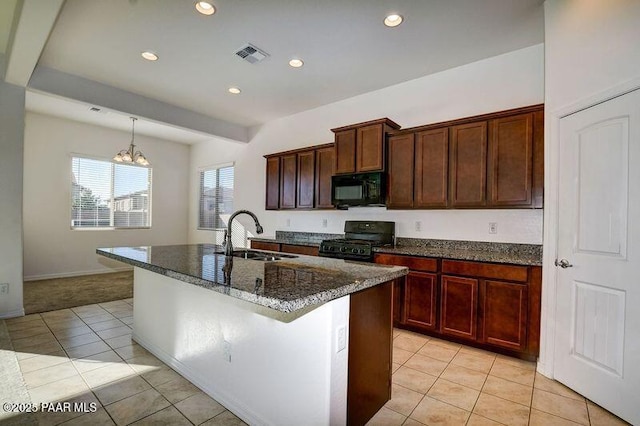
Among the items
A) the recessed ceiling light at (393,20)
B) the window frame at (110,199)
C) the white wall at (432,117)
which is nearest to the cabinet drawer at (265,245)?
the white wall at (432,117)

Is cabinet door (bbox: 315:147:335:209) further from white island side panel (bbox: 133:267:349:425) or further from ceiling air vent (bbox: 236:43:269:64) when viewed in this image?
white island side panel (bbox: 133:267:349:425)

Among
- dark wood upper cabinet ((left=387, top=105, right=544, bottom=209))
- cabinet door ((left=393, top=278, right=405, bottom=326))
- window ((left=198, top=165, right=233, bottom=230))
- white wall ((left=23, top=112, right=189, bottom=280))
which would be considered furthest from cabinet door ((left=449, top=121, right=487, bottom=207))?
white wall ((left=23, top=112, right=189, bottom=280))

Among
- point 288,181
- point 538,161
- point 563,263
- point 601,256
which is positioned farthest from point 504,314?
point 288,181

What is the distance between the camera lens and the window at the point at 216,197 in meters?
6.60

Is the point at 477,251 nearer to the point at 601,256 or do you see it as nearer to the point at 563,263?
the point at 563,263

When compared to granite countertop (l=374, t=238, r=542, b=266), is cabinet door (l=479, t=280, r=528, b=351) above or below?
below

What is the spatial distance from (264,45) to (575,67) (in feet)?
8.71

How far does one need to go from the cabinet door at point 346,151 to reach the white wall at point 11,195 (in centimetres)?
376

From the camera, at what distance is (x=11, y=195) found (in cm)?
350

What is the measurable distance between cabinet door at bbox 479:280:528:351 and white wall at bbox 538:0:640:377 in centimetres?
17

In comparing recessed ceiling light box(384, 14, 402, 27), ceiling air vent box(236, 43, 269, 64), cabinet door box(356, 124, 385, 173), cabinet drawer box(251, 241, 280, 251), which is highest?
recessed ceiling light box(384, 14, 402, 27)

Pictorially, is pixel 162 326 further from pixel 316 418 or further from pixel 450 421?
pixel 450 421

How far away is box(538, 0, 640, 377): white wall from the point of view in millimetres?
1918

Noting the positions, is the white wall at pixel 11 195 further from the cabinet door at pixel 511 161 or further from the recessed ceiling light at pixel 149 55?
the cabinet door at pixel 511 161
